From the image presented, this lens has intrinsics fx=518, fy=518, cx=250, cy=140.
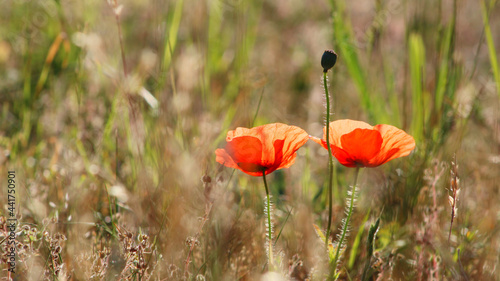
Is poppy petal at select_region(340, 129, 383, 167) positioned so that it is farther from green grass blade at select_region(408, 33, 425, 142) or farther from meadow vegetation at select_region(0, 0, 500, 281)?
green grass blade at select_region(408, 33, 425, 142)

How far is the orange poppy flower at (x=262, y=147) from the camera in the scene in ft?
3.70

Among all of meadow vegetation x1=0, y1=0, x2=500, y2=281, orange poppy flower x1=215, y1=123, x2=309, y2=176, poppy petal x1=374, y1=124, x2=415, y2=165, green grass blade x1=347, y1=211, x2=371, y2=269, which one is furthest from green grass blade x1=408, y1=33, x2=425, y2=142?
orange poppy flower x1=215, y1=123, x2=309, y2=176

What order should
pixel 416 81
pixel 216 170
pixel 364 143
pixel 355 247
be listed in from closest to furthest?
pixel 364 143
pixel 355 247
pixel 216 170
pixel 416 81

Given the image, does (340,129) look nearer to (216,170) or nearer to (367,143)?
(367,143)

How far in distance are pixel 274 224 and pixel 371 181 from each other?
44 centimetres

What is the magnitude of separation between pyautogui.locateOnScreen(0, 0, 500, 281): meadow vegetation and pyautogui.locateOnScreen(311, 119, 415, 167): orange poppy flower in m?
0.12

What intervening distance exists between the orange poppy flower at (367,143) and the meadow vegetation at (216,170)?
0.12 metres

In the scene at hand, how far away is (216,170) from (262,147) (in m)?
0.49

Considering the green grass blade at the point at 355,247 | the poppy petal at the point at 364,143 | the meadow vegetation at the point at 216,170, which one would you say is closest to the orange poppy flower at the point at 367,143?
the poppy petal at the point at 364,143

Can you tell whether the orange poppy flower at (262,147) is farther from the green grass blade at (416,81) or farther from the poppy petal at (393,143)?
the green grass blade at (416,81)

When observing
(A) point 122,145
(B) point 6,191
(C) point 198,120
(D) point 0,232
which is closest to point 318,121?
(C) point 198,120

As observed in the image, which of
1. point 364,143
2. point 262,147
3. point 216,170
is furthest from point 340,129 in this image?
point 216,170

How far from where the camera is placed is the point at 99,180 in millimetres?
1704

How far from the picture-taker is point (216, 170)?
5.25 ft
